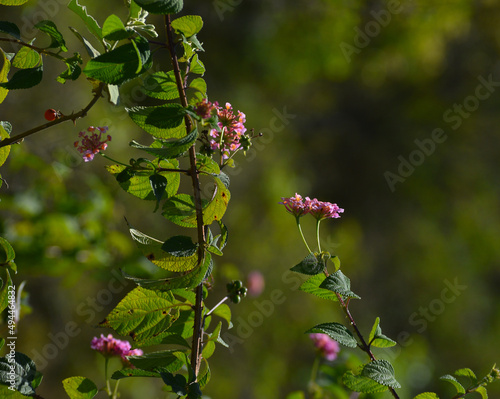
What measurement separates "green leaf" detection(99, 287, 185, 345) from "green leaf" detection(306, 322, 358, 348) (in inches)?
4.2

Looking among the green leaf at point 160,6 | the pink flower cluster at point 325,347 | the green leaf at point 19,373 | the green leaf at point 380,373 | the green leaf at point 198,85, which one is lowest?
the pink flower cluster at point 325,347

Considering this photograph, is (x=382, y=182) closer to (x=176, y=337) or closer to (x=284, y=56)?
(x=284, y=56)

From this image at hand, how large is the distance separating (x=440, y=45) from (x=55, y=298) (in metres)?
2.82

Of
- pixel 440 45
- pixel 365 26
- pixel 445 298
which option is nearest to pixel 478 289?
pixel 445 298

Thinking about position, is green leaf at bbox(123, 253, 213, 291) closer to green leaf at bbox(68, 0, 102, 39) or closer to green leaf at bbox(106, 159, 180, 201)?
green leaf at bbox(106, 159, 180, 201)
